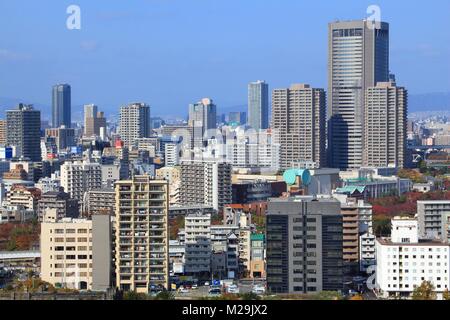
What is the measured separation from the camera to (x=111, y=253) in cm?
627

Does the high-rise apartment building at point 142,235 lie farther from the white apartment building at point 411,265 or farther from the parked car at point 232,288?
the white apartment building at point 411,265

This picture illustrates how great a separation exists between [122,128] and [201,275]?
1398cm

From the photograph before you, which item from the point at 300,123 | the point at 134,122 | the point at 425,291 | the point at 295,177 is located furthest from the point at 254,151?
the point at 425,291

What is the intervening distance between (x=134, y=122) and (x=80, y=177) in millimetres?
6858

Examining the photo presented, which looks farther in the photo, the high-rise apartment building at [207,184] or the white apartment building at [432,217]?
the high-rise apartment building at [207,184]

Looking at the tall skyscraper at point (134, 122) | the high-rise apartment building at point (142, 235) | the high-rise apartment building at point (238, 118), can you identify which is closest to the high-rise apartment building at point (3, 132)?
the tall skyscraper at point (134, 122)

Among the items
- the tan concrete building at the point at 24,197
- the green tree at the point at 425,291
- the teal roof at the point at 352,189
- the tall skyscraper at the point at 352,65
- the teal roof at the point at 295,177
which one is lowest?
the green tree at the point at 425,291

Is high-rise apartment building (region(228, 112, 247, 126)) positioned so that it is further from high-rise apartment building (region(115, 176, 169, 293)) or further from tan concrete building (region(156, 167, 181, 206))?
high-rise apartment building (region(115, 176, 169, 293))

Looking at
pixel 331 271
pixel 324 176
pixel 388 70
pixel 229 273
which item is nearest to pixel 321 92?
pixel 388 70

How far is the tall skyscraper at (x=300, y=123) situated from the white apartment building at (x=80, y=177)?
394 cm

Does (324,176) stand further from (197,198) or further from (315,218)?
(315,218)

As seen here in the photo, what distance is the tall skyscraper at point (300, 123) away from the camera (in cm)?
1734

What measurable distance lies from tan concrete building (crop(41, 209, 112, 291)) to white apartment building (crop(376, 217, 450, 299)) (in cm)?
149

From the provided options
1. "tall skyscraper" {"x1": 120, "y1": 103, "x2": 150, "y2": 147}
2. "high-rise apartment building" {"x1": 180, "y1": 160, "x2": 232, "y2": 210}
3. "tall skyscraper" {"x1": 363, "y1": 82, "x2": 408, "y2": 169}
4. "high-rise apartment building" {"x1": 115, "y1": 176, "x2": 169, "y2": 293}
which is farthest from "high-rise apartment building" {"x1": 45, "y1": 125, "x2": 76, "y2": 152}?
"high-rise apartment building" {"x1": 115, "y1": 176, "x2": 169, "y2": 293}
